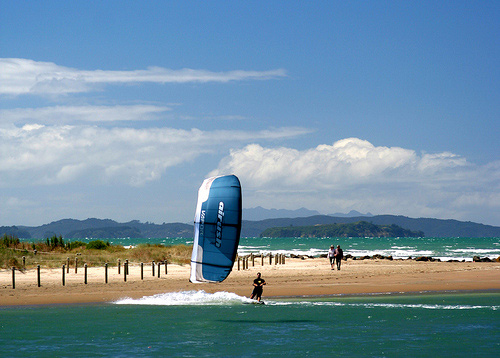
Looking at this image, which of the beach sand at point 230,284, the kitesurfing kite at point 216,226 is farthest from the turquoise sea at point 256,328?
the beach sand at point 230,284

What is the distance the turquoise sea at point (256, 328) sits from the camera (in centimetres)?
1862

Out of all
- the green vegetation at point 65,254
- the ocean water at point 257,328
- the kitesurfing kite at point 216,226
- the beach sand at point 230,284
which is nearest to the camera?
the ocean water at point 257,328

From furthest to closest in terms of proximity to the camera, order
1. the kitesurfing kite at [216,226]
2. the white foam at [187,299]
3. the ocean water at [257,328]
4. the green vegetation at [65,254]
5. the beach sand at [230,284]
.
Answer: the green vegetation at [65,254], the beach sand at [230,284], the white foam at [187,299], the kitesurfing kite at [216,226], the ocean water at [257,328]

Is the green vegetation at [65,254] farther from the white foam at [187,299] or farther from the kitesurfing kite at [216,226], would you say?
the kitesurfing kite at [216,226]

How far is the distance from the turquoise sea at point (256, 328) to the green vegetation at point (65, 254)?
17557mm

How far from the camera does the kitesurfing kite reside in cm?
2200

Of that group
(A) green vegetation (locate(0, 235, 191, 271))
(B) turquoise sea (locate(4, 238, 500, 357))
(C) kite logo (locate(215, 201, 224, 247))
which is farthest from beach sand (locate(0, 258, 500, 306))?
(C) kite logo (locate(215, 201, 224, 247))

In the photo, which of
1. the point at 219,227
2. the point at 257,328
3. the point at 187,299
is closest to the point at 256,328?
the point at 257,328

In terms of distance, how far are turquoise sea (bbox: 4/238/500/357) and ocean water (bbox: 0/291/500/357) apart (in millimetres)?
29

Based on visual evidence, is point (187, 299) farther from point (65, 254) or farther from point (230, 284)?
point (65, 254)

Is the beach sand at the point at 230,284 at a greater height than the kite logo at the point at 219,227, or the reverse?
the kite logo at the point at 219,227

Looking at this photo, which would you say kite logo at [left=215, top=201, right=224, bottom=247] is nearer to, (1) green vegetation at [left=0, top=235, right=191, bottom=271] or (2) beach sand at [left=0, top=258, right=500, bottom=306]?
(2) beach sand at [left=0, top=258, right=500, bottom=306]

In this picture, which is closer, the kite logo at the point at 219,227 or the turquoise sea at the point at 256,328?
the turquoise sea at the point at 256,328

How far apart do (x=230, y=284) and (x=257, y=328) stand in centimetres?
1369
